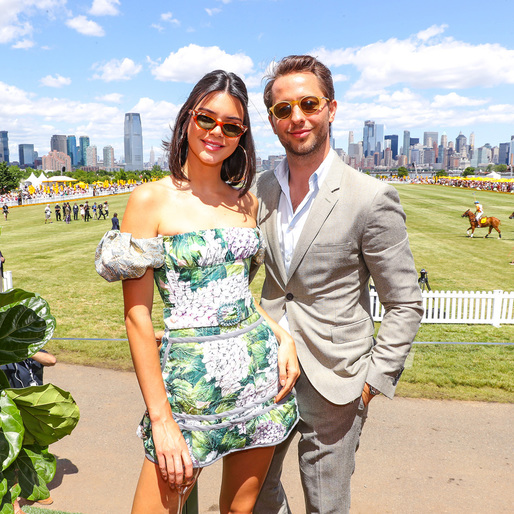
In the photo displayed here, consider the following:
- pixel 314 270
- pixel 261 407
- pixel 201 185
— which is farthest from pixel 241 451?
pixel 201 185

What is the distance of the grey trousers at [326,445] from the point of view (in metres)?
2.45

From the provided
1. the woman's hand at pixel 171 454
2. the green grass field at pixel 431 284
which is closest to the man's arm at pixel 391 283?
the woman's hand at pixel 171 454

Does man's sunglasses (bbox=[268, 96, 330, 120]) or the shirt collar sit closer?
man's sunglasses (bbox=[268, 96, 330, 120])

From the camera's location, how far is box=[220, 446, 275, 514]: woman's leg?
7.16ft

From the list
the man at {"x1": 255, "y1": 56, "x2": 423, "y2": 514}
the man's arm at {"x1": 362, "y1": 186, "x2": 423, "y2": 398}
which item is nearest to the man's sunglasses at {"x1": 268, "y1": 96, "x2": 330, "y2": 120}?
the man at {"x1": 255, "y1": 56, "x2": 423, "y2": 514}

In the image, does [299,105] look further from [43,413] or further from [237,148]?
[43,413]

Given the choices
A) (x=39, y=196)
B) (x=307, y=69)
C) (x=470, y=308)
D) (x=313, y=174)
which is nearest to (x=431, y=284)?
(x=470, y=308)

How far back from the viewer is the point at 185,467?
194 centimetres

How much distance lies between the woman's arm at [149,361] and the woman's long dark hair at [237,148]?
32cm

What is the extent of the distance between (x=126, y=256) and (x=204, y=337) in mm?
462

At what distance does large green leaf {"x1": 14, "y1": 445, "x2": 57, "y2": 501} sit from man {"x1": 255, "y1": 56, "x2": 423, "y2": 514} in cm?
137

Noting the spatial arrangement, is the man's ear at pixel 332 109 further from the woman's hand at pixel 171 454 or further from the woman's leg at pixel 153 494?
the woman's leg at pixel 153 494

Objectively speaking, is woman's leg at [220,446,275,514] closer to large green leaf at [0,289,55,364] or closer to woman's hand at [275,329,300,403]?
woman's hand at [275,329,300,403]

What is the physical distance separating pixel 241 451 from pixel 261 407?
0.75 feet
